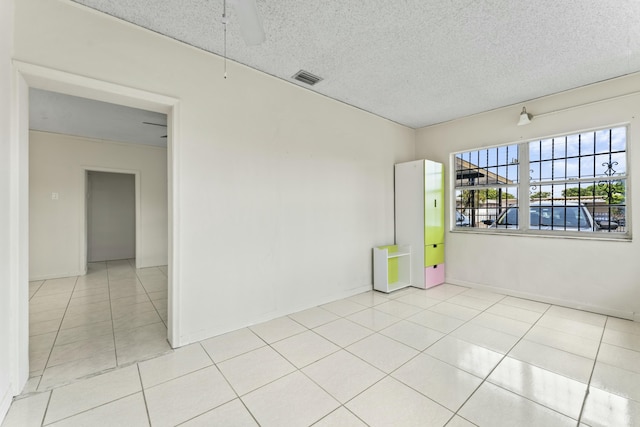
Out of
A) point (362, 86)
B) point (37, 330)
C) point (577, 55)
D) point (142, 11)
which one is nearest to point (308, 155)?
point (362, 86)

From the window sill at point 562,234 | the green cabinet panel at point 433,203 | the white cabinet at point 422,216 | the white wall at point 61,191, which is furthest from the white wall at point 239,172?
the white wall at point 61,191

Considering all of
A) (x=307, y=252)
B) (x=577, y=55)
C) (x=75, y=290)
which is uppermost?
(x=577, y=55)

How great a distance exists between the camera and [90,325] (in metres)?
2.99

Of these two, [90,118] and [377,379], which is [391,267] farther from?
[90,118]

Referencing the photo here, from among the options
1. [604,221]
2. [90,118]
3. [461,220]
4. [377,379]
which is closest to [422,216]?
[461,220]

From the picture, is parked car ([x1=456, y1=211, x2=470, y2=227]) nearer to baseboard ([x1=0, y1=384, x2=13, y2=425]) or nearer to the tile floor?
the tile floor

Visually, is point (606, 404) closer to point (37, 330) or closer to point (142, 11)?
point (142, 11)

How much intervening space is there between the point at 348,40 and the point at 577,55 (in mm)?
2344

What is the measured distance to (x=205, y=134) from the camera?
2693mm

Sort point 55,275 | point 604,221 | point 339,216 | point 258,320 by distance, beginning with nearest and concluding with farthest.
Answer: point 258,320 → point 604,221 → point 339,216 → point 55,275

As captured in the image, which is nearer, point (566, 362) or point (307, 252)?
point (566, 362)

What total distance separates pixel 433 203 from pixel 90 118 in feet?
18.9

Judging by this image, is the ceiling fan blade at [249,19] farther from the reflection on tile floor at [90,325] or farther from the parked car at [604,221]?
the parked car at [604,221]

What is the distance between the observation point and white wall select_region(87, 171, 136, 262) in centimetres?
687
